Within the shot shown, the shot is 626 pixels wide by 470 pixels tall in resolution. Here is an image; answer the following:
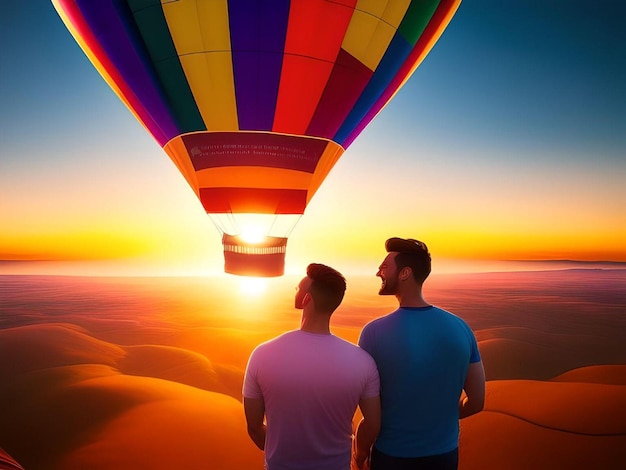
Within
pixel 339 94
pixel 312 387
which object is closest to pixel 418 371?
pixel 312 387

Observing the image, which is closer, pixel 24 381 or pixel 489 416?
pixel 489 416

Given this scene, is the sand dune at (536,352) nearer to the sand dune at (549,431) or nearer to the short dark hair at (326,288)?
the sand dune at (549,431)

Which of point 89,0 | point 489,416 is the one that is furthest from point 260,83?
point 489,416

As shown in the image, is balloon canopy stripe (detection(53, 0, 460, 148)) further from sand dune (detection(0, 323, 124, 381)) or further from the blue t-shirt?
sand dune (detection(0, 323, 124, 381))

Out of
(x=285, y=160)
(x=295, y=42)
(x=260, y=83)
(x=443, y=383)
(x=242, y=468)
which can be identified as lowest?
(x=242, y=468)

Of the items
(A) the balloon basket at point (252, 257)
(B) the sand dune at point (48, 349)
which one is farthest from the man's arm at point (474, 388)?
(B) the sand dune at point (48, 349)

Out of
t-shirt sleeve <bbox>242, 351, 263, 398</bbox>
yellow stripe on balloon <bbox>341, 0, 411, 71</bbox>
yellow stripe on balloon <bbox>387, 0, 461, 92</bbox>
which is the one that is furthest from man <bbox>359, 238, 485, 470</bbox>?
Result: yellow stripe on balloon <bbox>387, 0, 461, 92</bbox>

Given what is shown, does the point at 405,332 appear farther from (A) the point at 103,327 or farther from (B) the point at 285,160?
(A) the point at 103,327

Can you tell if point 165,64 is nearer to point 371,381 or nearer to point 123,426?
point 123,426
